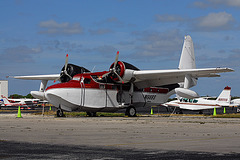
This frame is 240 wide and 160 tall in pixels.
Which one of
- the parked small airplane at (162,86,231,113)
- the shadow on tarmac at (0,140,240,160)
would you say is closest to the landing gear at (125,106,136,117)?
the parked small airplane at (162,86,231,113)

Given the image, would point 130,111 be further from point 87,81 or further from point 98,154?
point 98,154

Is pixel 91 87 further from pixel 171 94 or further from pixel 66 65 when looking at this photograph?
pixel 171 94

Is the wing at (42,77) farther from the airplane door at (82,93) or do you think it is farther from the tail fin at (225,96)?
the tail fin at (225,96)

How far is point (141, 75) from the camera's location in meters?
32.7

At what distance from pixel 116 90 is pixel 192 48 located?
10908 millimetres

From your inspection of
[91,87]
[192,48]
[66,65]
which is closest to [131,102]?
[91,87]

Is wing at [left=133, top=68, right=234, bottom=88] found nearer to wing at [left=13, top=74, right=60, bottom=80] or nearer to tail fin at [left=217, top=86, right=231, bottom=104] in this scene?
wing at [left=13, top=74, right=60, bottom=80]

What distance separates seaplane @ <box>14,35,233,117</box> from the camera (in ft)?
102

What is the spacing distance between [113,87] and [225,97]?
82.1ft

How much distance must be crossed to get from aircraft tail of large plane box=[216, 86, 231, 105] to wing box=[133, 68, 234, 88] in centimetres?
2038

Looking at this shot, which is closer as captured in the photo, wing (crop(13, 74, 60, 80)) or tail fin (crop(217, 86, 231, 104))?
wing (crop(13, 74, 60, 80))

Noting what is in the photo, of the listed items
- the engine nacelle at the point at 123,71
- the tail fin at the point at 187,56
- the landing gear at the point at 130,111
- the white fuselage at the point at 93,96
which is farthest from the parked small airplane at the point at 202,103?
the engine nacelle at the point at 123,71

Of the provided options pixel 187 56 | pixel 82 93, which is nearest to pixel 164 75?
pixel 82 93

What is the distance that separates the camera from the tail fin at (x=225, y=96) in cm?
5331
